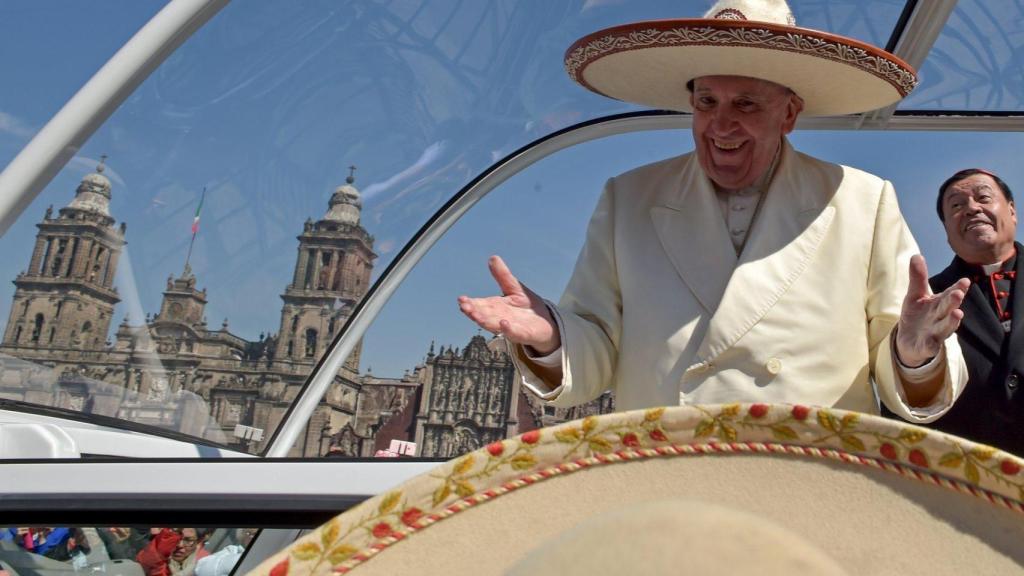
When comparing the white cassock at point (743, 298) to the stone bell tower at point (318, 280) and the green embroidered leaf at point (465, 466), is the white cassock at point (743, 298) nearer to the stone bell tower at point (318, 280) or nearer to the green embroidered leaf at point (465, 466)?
the green embroidered leaf at point (465, 466)

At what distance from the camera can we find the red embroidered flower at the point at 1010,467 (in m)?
0.70

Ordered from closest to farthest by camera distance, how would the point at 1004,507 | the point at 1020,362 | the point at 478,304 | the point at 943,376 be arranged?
the point at 1004,507, the point at 478,304, the point at 943,376, the point at 1020,362

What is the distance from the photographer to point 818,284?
235 centimetres

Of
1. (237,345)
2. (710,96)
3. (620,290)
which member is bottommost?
(620,290)

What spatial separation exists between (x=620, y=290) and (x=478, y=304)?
28.2 inches

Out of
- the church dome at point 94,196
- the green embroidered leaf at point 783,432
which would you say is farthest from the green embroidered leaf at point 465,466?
the church dome at point 94,196

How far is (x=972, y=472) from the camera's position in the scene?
71 centimetres

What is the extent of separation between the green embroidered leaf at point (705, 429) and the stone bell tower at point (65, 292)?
45.2 m

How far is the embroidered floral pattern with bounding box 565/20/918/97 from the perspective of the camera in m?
2.25

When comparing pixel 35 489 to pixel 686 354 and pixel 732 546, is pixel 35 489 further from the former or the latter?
pixel 686 354

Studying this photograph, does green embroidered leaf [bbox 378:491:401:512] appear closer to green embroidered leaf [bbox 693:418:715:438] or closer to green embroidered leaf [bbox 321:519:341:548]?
green embroidered leaf [bbox 321:519:341:548]

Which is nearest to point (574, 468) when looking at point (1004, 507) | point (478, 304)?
point (1004, 507)

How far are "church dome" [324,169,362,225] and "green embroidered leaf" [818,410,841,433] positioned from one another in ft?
191

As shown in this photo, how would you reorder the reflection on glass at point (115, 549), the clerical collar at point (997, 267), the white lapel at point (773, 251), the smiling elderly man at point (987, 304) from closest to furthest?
the reflection on glass at point (115, 549)
the white lapel at point (773, 251)
the smiling elderly man at point (987, 304)
the clerical collar at point (997, 267)
